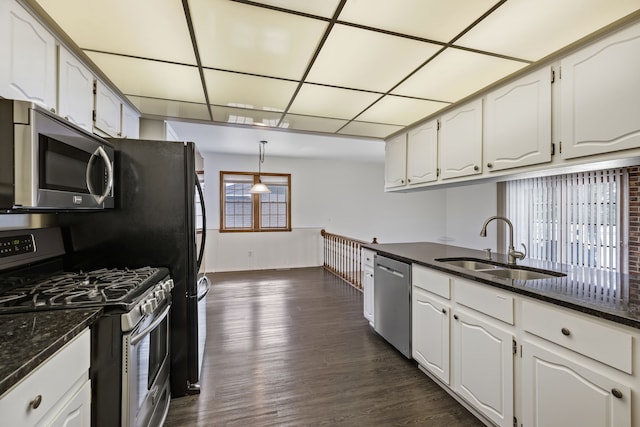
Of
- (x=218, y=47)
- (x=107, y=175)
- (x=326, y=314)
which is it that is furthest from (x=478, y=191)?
(x=107, y=175)

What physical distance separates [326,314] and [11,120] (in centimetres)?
330

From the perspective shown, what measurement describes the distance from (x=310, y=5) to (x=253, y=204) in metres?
5.36

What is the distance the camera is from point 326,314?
12.0 ft

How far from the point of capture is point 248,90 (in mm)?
2463

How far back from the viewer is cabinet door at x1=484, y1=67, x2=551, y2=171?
187 cm

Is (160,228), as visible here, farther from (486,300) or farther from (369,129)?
(369,129)

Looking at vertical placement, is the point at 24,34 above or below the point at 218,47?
below

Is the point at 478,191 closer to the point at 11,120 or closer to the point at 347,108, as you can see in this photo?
the point at 347,108

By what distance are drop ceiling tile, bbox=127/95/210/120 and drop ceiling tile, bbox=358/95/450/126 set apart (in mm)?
1693

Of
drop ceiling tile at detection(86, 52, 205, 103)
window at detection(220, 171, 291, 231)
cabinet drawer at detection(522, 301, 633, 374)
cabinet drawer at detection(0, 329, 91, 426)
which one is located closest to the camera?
cabinet drawer at detection(0, 329, 91, 426)

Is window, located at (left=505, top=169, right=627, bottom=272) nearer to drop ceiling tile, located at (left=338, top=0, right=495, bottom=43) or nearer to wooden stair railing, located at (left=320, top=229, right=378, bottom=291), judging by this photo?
wooden stair railing, located at (left=320, top=229, right=378, bottom=291)

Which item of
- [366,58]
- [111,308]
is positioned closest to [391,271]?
[366,58]

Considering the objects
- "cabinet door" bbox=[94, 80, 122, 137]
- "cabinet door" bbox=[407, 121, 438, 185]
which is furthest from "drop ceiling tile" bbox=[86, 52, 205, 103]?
"cabinet door" bbox=[407, 121, 438, 185]

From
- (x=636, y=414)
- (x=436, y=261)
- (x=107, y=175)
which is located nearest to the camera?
(x=636, y=414)
